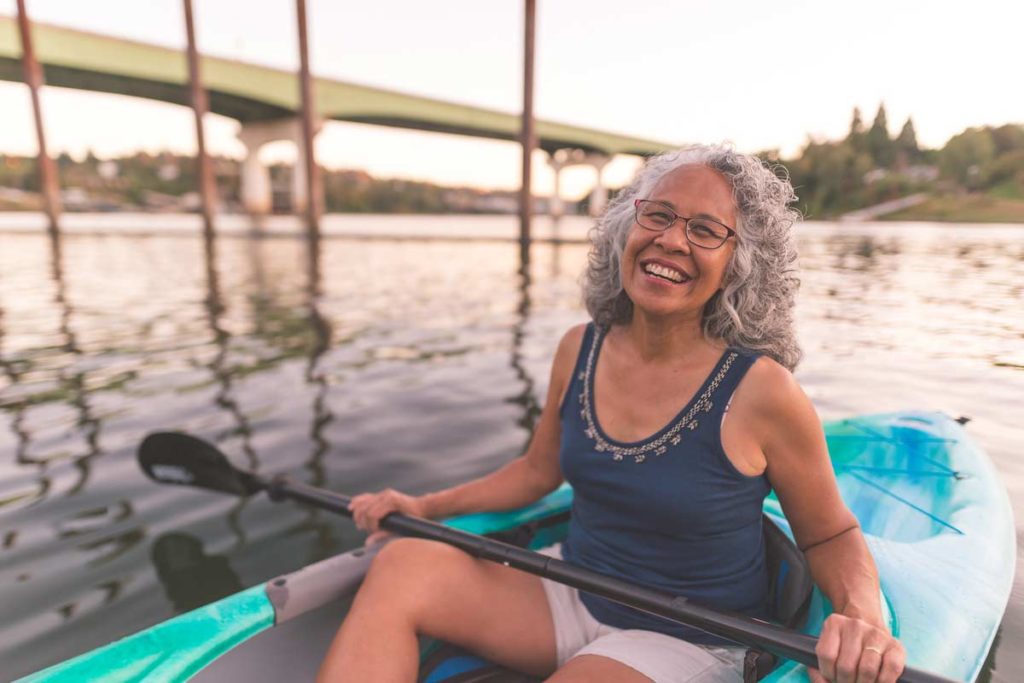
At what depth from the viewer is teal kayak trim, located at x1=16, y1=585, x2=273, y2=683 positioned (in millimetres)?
1499

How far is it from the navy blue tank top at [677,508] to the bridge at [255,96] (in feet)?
75.4

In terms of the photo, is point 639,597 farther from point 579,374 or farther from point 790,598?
point 579,374

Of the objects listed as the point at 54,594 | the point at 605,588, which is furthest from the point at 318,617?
the point at 54,594

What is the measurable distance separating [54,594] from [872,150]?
9345 centimetres

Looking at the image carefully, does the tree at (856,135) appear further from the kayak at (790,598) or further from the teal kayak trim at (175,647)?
the teal kayak trim at (175,647)

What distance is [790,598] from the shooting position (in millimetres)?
1745

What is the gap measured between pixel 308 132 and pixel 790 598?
91.5 ft

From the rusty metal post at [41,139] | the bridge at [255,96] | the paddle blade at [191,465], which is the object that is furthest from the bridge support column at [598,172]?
the paddle blade at [191,465]

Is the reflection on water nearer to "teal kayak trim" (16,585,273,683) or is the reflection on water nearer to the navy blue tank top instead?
"teal kayak trim" (16,585,273,683)

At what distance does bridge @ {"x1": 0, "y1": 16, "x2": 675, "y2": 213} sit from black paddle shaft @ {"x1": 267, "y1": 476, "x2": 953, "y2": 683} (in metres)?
23.0

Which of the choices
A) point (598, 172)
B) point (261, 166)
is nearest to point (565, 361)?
point (261, 166)

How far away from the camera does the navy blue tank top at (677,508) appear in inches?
60.7

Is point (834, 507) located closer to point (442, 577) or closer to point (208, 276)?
point (442, 577)

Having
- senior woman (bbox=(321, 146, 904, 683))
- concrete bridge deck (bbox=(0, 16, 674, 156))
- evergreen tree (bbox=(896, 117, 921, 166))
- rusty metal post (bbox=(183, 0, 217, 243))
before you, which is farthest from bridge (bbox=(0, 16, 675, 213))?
evergreen tree (bbox=(896, 117, 921, 166))
